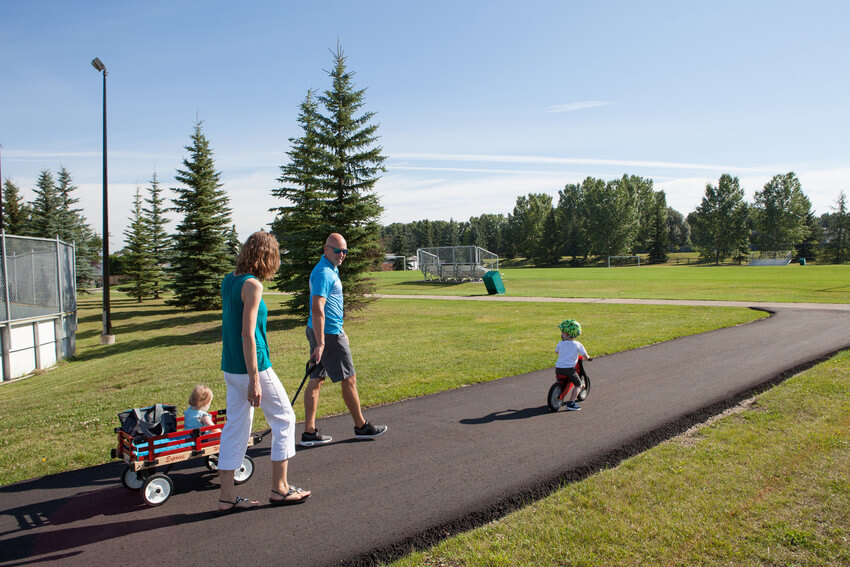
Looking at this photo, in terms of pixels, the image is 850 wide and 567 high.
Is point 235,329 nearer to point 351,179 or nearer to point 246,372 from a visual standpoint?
point 246,372

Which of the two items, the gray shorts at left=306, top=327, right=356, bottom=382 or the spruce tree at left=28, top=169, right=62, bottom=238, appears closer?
the gray shorts at left=306, top=327, right=356, bottom=382

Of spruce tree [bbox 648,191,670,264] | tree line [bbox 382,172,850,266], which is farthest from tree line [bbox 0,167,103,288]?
spruce tree [bbox 648,191,670,264]

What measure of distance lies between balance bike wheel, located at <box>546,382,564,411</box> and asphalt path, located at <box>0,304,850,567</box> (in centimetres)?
10

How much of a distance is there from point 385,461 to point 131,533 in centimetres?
211

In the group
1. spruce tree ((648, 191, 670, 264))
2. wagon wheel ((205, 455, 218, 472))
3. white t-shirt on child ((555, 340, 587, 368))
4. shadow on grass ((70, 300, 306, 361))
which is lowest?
shadow on grass ((70, 300, 306, 361))

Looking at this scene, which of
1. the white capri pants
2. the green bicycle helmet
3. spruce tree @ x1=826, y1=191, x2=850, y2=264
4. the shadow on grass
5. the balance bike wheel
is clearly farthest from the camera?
spruce tree @ x1=826, y1=191, x2=850, y2=264

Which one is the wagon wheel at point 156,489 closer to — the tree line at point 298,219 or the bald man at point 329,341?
the bald man at point 329,341

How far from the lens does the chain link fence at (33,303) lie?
11.1 meters

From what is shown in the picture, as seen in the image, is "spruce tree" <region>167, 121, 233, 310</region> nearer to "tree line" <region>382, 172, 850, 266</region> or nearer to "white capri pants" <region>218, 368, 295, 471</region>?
"white capri pants" <region>218, 368, 295, 471</region>

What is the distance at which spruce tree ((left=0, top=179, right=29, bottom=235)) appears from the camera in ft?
127

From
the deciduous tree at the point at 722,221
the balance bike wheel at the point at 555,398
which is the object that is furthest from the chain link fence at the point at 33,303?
the deciduous tree at the point at 722,221

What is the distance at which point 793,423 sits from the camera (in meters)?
5.34

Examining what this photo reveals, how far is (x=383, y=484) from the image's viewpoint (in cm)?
429

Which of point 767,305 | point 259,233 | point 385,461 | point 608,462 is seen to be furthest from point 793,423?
point 767,305
